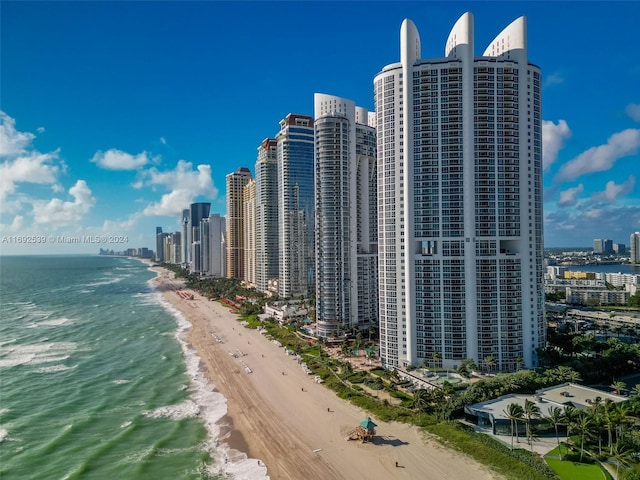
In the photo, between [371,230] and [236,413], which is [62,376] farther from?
[371,230]

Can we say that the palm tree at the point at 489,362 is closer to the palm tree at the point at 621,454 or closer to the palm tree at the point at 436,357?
the palm tree at the point at 436,357

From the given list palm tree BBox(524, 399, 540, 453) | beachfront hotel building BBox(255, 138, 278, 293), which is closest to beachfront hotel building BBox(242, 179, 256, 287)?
beachfront hotel building BBox(255, 138, 278, 293)

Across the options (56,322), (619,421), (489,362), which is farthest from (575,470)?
(56,322)

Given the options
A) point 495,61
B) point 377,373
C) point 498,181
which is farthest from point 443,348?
point 495,61

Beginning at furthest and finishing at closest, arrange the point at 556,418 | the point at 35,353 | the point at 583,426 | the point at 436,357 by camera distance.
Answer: the point at 35,353
the point at 436,357
the point at 556,418
the point at 583,426

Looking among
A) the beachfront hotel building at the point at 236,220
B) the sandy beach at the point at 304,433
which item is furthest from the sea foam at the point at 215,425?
the beachfront hotel building at the point at 236,220

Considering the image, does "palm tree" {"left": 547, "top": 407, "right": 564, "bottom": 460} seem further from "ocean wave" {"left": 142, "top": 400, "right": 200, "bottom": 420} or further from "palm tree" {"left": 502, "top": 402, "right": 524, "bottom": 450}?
"ocean wave" {"left": 142, "top": 400, "right": 200, "bottom": 420}

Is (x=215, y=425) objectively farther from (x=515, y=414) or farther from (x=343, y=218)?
(x=343, y=218)
